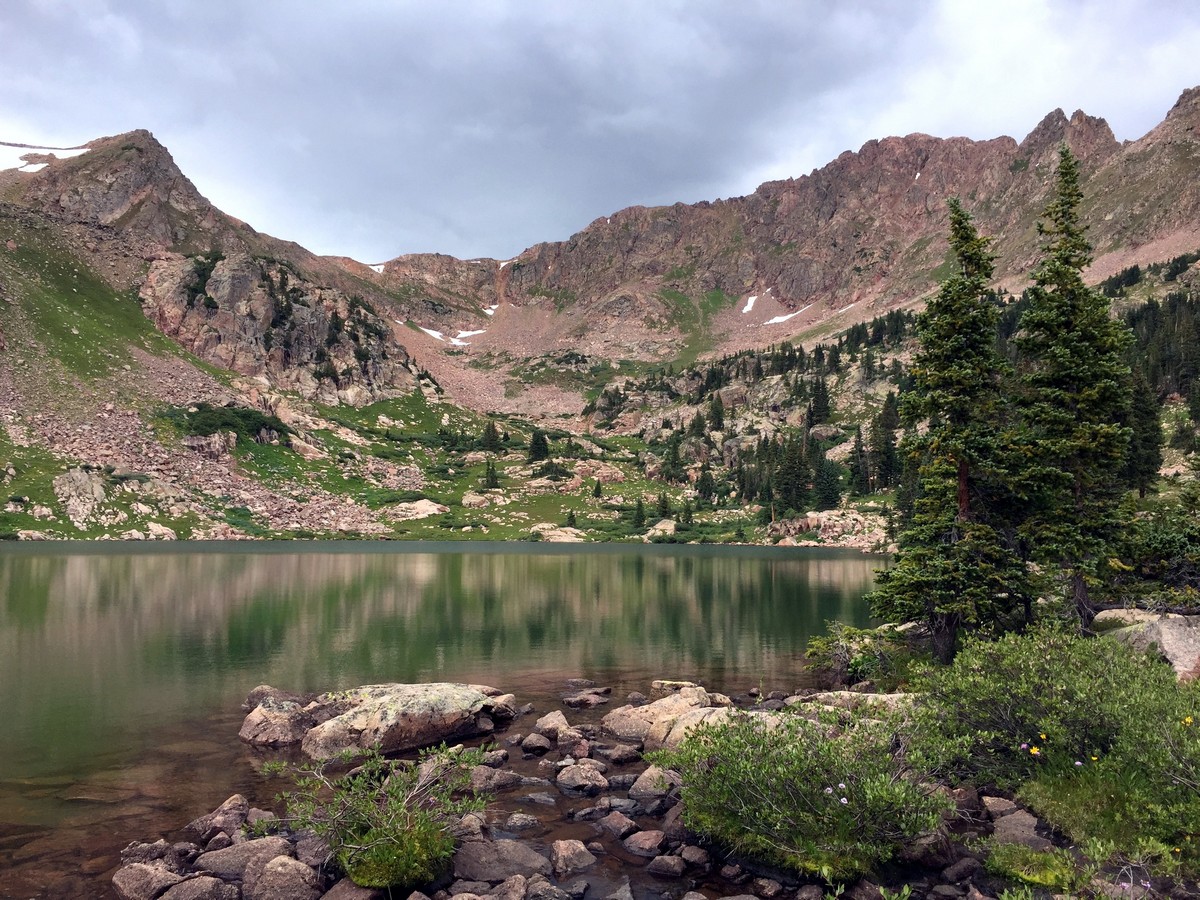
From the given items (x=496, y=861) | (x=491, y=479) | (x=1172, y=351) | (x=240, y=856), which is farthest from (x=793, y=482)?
(x=240, y=856)

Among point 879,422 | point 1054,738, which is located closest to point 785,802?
point 1054,738

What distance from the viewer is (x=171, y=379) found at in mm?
184500

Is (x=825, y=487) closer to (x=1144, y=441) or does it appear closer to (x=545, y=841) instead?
(x=1144, y=441)

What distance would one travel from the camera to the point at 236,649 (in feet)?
129

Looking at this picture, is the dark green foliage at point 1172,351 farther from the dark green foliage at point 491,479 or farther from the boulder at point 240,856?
the dark green foliage at point 491,479

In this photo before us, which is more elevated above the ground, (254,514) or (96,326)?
(96,326)

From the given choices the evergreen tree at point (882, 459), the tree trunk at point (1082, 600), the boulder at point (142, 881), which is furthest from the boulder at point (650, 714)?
the evergreen tree at point (882, 459)

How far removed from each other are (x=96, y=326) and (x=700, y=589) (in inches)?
7721

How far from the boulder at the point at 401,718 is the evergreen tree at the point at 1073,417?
2389 cm

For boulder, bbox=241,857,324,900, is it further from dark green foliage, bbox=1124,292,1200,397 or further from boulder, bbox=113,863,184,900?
dark green foliage, bbox=1124,292,1200,397

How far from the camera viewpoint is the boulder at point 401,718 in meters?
23.6

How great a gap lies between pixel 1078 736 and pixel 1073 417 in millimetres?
16233

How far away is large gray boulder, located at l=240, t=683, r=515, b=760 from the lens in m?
23.7

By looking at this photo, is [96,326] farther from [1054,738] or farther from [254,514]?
[1054,738]
